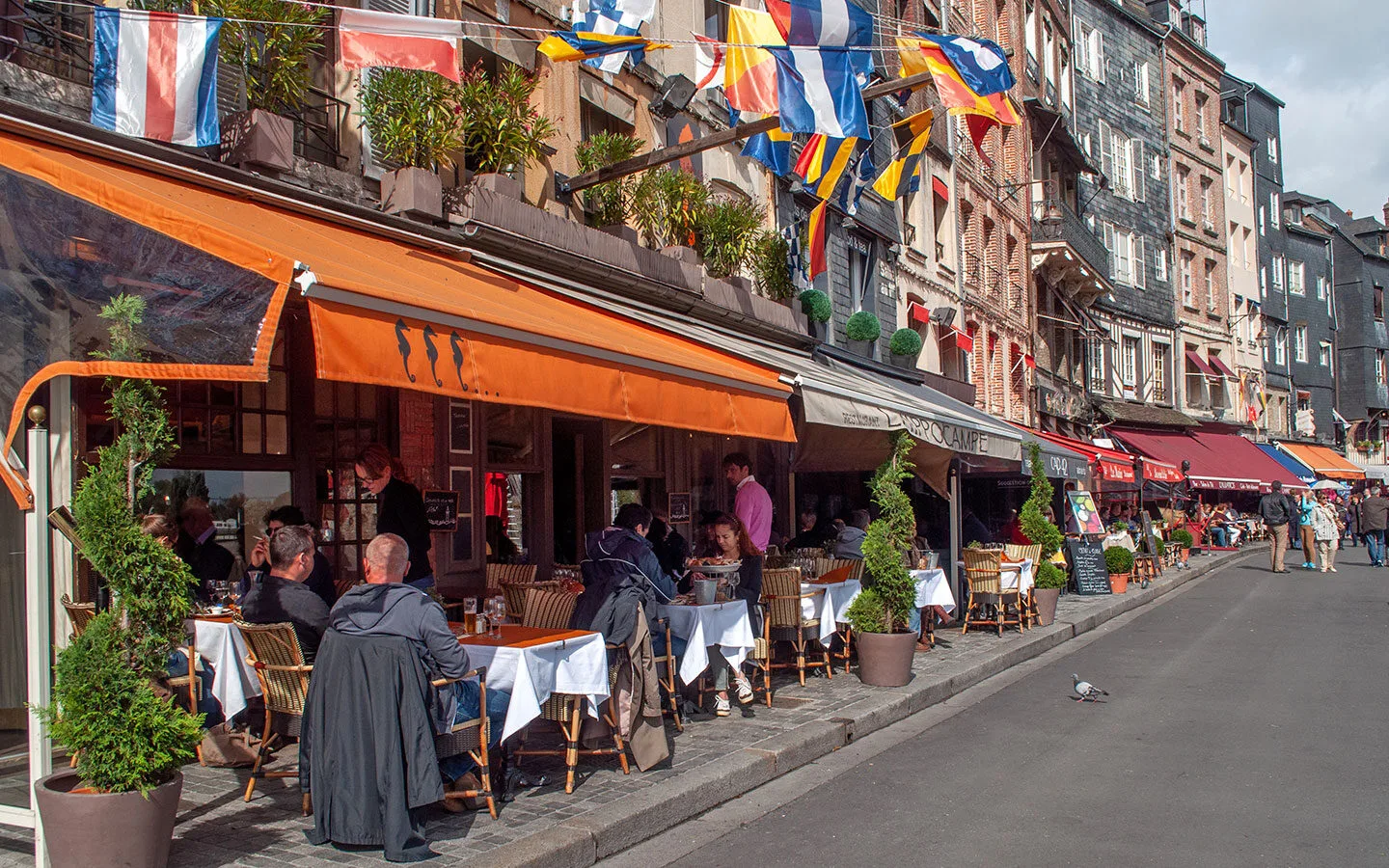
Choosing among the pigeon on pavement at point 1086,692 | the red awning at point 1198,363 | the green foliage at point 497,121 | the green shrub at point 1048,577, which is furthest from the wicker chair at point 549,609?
the red awning at point 1198,363

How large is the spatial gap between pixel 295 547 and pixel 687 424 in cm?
260

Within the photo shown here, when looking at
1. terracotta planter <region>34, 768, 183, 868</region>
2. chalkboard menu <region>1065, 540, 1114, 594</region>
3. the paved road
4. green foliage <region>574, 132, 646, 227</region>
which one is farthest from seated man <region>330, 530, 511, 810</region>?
chalkboard menu <region>1065, 540, 1114, 594</region>

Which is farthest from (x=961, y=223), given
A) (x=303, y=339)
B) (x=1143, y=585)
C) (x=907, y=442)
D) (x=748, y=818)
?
(x=748, y=818)

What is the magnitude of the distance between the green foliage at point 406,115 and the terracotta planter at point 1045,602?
8757 millimetres

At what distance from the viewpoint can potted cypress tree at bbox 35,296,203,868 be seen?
421 centimetres

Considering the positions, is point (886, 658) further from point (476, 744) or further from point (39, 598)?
point (39, 598)

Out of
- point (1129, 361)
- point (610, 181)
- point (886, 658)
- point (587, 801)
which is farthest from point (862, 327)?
point (1129, 361)

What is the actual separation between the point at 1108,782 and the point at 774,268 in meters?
10.4

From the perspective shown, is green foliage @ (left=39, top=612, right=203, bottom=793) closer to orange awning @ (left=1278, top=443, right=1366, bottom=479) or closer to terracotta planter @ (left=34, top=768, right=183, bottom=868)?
terracotta planter @ (left=34, top=768, right=183, bottom=868)

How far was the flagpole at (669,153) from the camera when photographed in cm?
1086

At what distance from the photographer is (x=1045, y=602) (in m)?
13.9

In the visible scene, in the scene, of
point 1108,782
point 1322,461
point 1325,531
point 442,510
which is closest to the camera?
point 1108,782

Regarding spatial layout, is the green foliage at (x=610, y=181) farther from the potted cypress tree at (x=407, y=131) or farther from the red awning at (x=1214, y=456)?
the red awning at (x=1214, y=456)

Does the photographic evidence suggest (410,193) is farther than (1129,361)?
No
